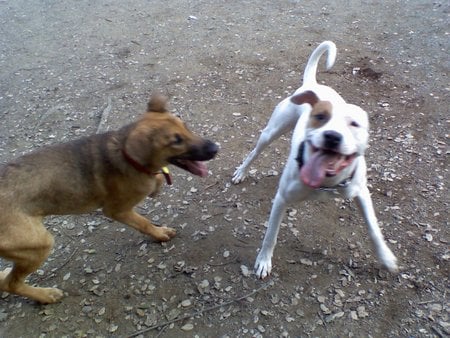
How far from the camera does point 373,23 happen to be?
6.45 m

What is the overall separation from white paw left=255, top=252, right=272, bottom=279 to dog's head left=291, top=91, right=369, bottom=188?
0.92m

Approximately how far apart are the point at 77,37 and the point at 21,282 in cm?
535

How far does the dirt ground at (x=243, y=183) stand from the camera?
3137 millimetres

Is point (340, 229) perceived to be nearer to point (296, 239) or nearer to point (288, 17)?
point (296, 239)

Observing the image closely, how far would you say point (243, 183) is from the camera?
4.19 m

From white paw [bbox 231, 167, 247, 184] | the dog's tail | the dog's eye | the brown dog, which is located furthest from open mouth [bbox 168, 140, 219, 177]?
the dog's tail

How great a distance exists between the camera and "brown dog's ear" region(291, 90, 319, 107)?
2.86m

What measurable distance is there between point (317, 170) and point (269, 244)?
0.94m

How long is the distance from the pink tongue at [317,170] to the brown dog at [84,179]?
0.80 m

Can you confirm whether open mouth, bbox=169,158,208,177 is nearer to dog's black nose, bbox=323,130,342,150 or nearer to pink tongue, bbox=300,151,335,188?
pink tongue, bbox=300,151,335,188

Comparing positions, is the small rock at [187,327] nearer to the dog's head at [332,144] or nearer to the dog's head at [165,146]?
the dog's head at [165,146]

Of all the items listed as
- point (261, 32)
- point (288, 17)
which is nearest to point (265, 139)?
point (261, 32)

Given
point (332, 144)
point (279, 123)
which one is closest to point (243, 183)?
point (279, 123)

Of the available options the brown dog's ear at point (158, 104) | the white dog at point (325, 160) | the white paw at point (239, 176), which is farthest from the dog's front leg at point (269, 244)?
the brown dog's ear at point (158, 104)
